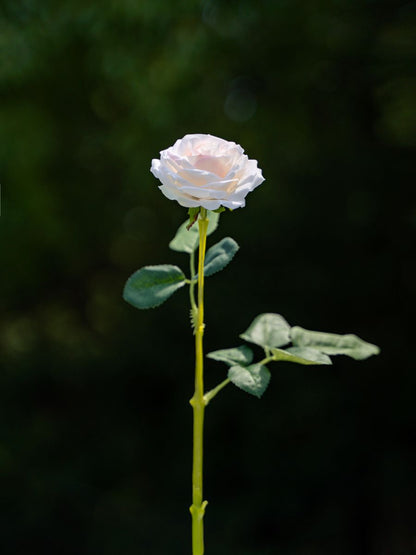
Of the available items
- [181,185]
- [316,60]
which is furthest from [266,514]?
[181,185]

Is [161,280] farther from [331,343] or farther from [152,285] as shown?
[331,343]

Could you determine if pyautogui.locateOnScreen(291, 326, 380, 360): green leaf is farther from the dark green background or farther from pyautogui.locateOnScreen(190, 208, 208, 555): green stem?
the dark green background

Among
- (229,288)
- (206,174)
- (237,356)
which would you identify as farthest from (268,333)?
(229,288)

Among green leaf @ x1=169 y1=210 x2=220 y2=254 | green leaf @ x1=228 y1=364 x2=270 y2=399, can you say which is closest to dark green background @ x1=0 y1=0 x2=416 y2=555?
green leaf @ x1=169 y1=210 x2=220 y2=254

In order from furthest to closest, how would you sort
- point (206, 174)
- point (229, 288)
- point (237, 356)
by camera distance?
point (229, 288) < point (237, 356) < point (206, 174)

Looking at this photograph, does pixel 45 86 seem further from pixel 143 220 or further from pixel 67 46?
pixel 143 220

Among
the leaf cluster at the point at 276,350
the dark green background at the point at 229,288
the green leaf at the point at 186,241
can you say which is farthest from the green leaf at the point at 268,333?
the dark green background at the point at 229,288
